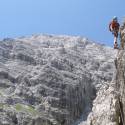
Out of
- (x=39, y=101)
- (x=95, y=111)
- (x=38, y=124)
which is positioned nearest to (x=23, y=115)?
(x=38, y=124)

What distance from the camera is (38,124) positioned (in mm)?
155000

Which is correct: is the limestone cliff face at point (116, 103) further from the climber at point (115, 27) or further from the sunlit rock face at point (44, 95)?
the sunlit rock face at point (44, 95)

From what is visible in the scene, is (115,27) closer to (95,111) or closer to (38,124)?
(95,111)

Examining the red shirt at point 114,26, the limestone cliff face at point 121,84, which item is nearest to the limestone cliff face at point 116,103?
the limestone cliff face at point 121,84

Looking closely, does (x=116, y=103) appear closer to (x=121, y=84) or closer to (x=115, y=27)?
(x=121, y=84)

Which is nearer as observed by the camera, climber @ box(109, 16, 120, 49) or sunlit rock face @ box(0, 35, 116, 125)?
climber @ box(109, 16, 120, 49)

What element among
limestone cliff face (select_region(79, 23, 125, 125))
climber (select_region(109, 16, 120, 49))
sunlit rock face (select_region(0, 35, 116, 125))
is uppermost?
climber (select_region(109, 16, 120, 49))

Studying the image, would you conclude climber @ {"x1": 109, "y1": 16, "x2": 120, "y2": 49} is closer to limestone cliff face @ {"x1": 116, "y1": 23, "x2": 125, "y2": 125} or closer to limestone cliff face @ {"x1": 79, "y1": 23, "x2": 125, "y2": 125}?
limestone cliff face @ {"x1": 79, "y1": 23, "x2": 125, "y2": 125}

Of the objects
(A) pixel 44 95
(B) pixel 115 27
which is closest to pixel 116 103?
(B) pixel 115 27

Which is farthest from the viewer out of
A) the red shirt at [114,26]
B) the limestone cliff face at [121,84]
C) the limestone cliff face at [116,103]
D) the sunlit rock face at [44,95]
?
the sunlit rock face at [44,95]

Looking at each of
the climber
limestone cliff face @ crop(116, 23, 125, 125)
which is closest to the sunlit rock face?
the climber

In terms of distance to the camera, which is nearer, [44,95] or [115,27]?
[115,27]

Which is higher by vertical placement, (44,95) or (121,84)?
(121,84)

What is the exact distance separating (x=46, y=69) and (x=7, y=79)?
18.1m
